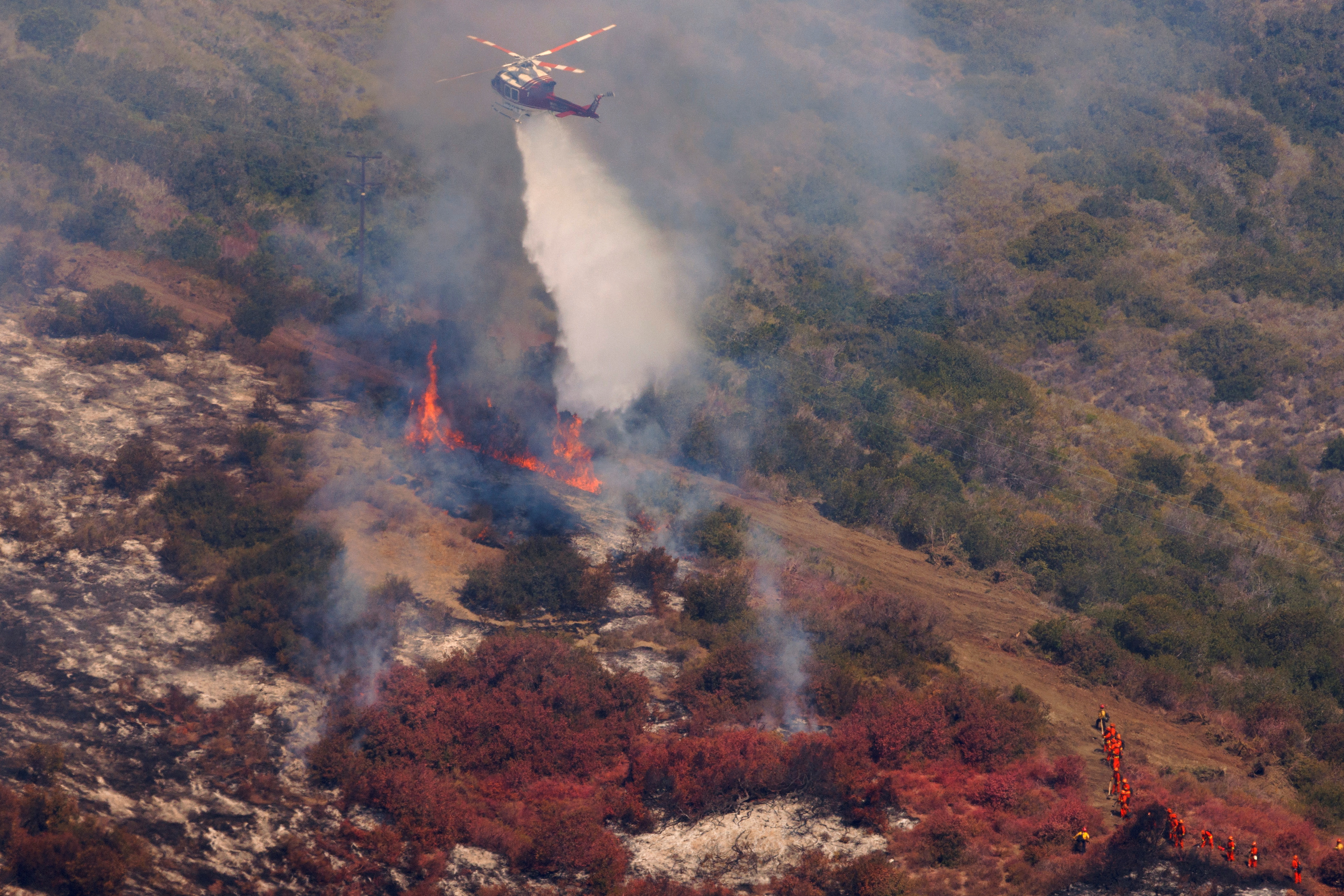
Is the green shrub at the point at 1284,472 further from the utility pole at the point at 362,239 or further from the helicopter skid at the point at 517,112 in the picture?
the utility pole at the point at 362,239

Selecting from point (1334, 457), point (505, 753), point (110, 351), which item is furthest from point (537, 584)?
point (1334, 457)

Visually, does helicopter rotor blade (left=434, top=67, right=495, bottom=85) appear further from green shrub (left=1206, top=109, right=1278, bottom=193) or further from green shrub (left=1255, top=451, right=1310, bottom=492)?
green shrub (left=1206, top=109, right=1278, bottom=193)

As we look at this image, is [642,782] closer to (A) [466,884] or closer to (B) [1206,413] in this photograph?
(A) [466,884]

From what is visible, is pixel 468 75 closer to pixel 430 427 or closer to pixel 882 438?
pixel 430 427

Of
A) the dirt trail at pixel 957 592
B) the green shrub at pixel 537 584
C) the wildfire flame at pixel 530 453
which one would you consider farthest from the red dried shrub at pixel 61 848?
the wildfire flame at pixel 530 453

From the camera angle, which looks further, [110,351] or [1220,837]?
[110,351]

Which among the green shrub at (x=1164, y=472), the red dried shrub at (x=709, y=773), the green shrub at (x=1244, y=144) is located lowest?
the red dried shrub at (x=709, y=773)
